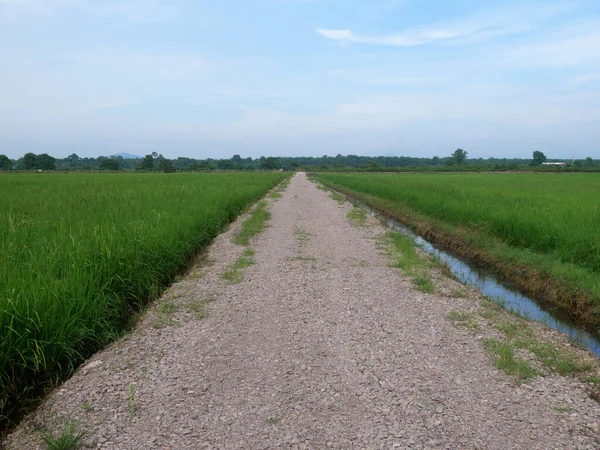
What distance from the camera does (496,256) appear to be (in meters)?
9.73

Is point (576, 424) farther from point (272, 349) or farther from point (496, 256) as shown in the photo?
point (496, 256)

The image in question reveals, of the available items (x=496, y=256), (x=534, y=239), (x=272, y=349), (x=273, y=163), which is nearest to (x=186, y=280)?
(x=272, y=349)

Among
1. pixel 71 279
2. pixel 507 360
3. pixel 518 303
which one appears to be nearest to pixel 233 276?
pixel 71 279

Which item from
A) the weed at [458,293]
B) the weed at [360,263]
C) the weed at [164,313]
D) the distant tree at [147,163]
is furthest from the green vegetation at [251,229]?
the distant tree at [147,163]

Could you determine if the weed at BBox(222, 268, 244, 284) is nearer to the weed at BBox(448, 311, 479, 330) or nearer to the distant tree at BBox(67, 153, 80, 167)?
the weed at BBox(448, 311, 479, 330)

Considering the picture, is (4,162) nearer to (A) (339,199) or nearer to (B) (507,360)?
(A) (339,199)

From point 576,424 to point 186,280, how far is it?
246 inches

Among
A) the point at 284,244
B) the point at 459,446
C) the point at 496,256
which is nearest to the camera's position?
the point at 459,446

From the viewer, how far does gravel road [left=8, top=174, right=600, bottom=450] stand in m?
3.11

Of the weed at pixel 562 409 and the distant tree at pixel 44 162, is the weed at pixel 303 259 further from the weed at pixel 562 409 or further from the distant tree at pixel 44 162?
the distant tree at pixel 44 162

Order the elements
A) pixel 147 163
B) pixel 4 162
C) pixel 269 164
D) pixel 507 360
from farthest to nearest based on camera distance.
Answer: pixel 269 164 < pixel 147 163 < pixel 4 162 < pixel 507 360

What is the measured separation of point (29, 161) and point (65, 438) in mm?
120739

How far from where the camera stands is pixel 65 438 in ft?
9.82

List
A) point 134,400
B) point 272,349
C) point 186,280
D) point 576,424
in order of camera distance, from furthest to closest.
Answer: point 186,280 < point 272,349 < point 134,400 < point 576,424
